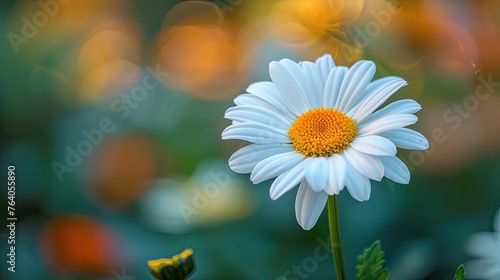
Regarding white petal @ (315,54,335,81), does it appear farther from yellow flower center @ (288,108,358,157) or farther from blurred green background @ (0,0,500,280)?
blurred green background @ (0,0,500,280)

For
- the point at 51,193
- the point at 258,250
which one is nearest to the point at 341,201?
the point at 258,250

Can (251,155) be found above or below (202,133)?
below

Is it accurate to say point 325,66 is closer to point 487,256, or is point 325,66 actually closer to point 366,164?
point 366,164

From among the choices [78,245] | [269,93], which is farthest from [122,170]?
[269,93]

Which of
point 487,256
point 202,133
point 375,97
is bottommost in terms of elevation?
point 487,256

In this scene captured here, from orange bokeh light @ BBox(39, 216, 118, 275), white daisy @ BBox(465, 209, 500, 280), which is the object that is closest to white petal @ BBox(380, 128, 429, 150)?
white daisy @ BBox(465, 209, 500, 280)

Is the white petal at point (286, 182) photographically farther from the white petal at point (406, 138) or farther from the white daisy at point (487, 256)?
the white daisy at point (487, 256)

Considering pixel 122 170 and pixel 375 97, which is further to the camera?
pixel 122 170
